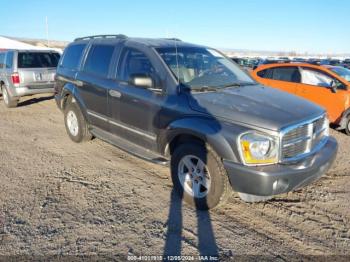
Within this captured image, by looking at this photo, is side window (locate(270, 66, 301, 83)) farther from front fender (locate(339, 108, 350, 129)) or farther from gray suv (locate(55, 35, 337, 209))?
gray suv (locate(55, 35, 337, 209))

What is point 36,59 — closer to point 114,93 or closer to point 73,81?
point 73,81

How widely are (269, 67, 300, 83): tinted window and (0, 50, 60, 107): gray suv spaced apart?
6864mm

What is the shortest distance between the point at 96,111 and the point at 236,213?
2.95 m

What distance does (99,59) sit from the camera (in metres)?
5.37

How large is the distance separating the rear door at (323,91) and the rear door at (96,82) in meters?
5.32

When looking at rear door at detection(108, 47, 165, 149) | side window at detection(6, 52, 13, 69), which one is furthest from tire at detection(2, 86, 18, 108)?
rear door at detection(108, 47, 165, 149)

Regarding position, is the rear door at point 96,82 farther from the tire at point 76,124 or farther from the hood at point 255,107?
the hood at point 255,107

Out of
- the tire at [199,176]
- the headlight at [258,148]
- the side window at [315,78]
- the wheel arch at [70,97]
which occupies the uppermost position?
the side window at [315,78]

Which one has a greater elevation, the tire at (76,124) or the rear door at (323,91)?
the rear door at (323,91)

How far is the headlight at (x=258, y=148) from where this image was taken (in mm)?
3242

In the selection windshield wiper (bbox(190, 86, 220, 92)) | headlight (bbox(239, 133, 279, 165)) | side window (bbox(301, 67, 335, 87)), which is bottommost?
headlight (bbox(239, 133, 279, 165))

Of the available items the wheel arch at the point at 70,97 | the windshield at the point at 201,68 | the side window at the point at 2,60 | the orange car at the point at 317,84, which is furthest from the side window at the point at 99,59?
the side window at the point at 2,60

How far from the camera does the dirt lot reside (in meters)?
3.13

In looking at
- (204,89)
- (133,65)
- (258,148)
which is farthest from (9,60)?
(258,148)
